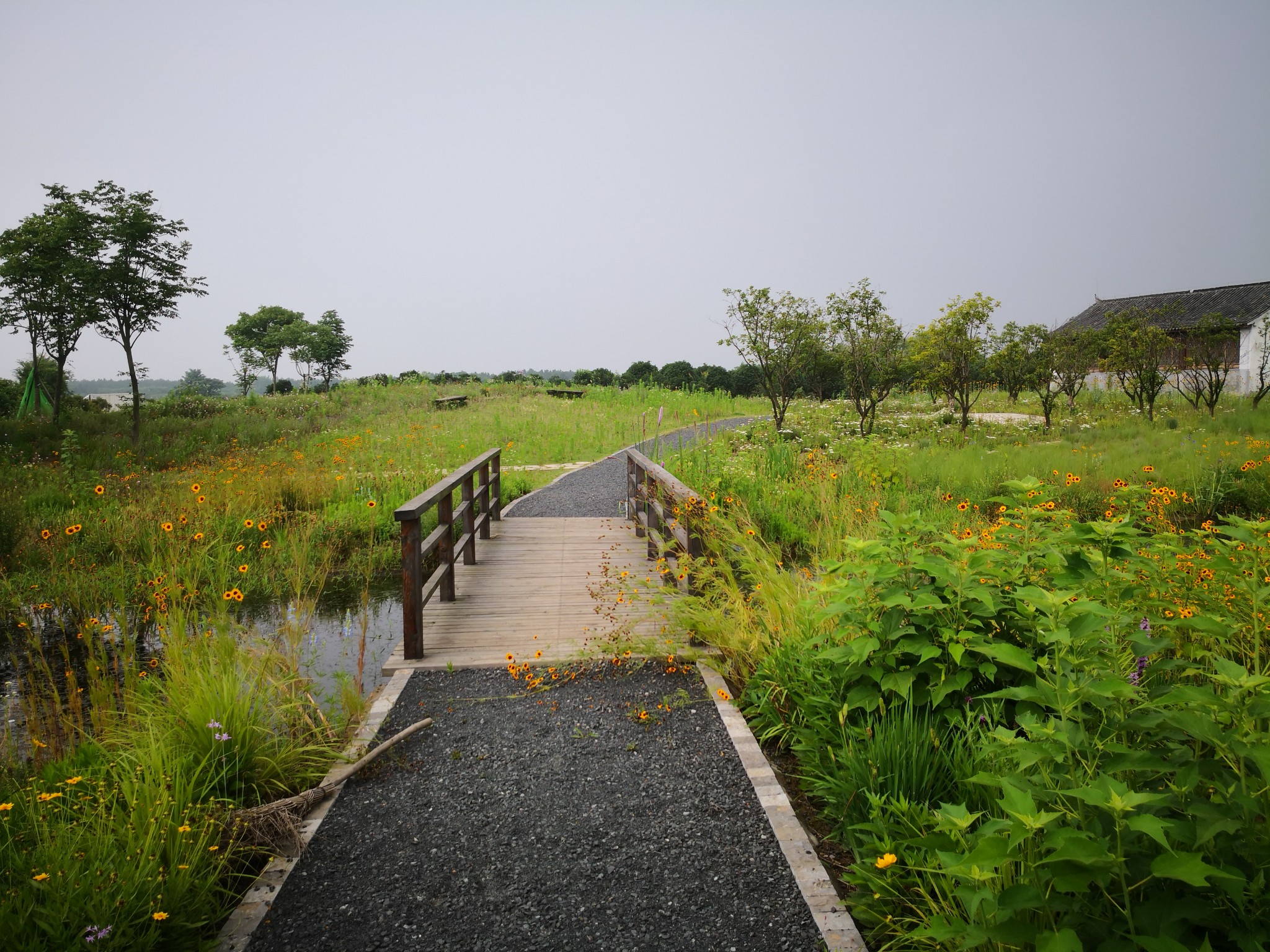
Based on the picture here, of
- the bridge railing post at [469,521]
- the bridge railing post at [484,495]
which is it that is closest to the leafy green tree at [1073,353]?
the bridge railing post at [484,495]

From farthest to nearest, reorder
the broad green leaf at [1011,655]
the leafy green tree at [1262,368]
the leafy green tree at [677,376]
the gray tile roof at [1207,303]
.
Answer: the leafy green tree at [677,376] < the gray tile roof at [1207,303] < the leafy green tree at [1262,368] < the broad green leaf at [1011,655]

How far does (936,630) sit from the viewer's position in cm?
289

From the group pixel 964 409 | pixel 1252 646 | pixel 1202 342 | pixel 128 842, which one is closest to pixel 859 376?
pixel 964 409

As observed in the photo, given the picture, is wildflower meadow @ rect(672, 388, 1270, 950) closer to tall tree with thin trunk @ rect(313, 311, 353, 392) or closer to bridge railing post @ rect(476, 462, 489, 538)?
bridge railing post @ rect(476, 462, 489, 538)

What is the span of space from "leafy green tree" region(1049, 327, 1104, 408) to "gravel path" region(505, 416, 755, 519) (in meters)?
10.2

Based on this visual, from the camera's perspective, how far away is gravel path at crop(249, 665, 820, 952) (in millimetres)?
2223

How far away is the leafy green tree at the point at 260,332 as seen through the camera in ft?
181

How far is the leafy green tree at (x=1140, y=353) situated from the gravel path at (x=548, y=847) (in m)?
16.1

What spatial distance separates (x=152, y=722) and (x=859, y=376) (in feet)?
47.4

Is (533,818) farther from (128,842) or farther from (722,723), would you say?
(128,842)

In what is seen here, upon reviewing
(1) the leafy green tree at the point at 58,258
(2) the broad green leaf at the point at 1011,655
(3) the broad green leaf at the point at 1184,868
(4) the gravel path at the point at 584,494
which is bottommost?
(4) the gravel path at the point at 584,494

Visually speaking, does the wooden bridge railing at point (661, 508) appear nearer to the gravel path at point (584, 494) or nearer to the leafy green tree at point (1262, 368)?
the gravel path at point (584, 494)

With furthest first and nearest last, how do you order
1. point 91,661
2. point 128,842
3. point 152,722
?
point 91,661
point 152,722
point 128,842

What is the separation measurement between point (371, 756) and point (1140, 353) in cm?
1843
